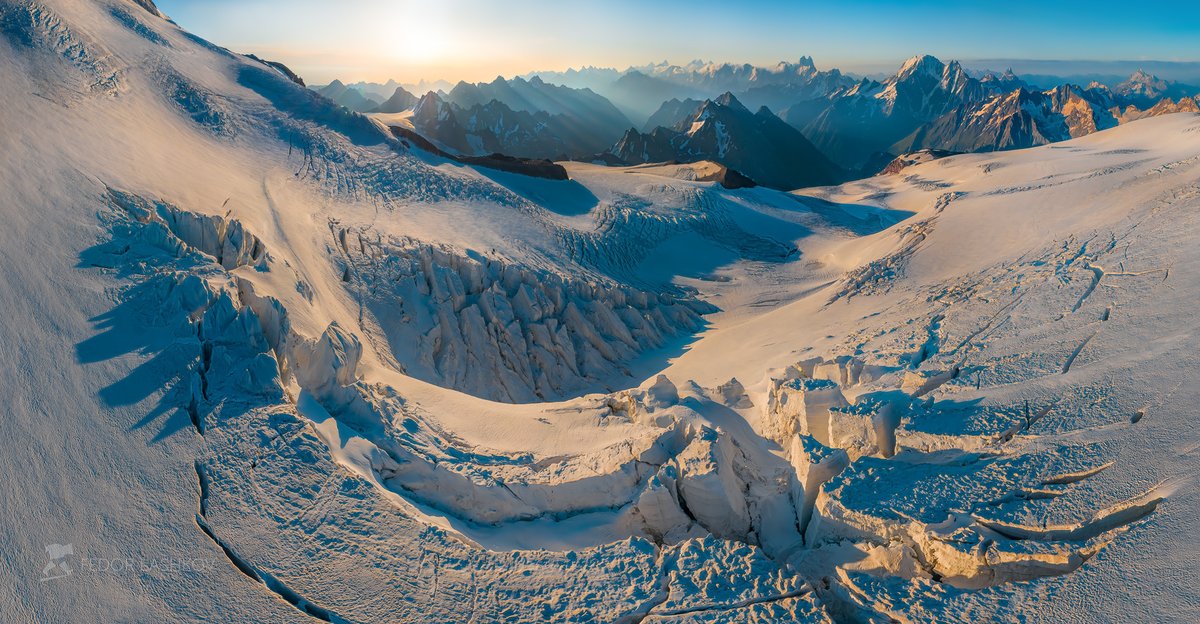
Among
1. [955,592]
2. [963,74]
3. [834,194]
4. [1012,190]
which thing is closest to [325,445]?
[955,592]

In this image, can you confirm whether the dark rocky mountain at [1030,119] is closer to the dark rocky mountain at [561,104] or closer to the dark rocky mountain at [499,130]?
the dark rocky mountain at [561,104]

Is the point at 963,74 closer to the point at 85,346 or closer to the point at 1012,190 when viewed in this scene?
the point at 1012,190

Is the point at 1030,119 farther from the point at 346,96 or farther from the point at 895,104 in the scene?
the point at 346,96

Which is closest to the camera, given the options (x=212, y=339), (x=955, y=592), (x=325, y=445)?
(x=955, y=592)

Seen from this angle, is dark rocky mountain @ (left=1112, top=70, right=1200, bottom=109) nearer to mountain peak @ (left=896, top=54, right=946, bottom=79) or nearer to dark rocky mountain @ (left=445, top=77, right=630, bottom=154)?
mountain peak @ (left=896, top=54, right=946, bottom=79)

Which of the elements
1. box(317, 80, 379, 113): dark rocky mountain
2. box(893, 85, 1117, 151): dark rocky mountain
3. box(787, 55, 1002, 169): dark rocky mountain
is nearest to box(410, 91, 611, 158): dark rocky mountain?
box(317, 80, 379, 113): dark rocky mountain

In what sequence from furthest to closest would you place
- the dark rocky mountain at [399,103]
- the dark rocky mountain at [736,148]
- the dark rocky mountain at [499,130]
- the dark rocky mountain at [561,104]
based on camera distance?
the dark rocky mountain at [561,104], the dark rocky mountain at [399,103], the dark rocky mountain at [736,148], the dark rocky mountain at [499,130]

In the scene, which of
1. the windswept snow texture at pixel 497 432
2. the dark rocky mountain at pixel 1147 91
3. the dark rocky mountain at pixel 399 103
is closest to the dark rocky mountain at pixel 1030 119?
the dark rocky mountain at pixel 1147 91

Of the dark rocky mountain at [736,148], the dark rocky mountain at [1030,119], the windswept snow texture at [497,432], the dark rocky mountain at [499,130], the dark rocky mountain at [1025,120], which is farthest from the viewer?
the dark rocky mountain at [1025,120]
